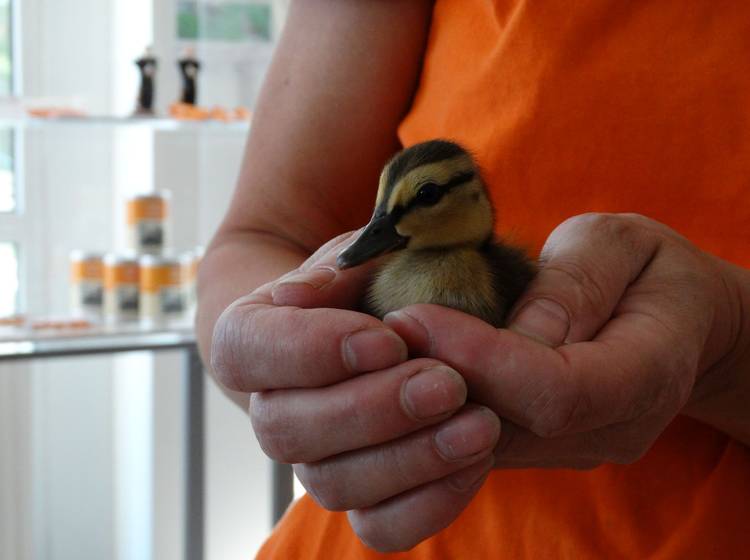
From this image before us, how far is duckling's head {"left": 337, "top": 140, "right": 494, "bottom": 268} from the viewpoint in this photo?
561 millimetres

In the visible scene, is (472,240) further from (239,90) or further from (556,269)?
(239,90)

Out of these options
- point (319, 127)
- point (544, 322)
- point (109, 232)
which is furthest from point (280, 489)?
point (544, 322)

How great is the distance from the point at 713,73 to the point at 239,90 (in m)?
1.84

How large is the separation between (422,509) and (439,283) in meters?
0.15

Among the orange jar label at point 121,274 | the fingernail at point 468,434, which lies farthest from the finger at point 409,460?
the orange jar label at point 121,274

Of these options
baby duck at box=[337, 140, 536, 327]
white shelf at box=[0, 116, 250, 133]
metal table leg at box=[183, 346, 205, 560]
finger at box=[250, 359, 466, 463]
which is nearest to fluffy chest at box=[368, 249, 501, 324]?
baby duck at box=[337, 140, 536, 327]

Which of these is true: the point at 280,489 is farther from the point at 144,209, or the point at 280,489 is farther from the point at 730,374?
the point at 730,374

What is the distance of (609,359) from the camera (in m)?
0.46

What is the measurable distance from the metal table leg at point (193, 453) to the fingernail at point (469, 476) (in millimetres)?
1382

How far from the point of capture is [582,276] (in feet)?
1.67

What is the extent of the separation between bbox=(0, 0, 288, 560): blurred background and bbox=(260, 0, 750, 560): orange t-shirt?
1344 millimetres

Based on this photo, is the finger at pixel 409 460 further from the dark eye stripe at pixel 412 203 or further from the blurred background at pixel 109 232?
the blurred background at pixel 109 232

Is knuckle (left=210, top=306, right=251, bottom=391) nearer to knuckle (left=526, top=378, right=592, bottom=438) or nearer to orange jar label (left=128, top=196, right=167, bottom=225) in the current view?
knuckle (left=526, top=378, right=592, bottom=438)

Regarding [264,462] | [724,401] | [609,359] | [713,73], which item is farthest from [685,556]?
[264,462]
